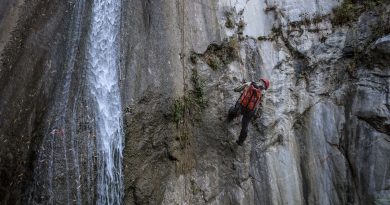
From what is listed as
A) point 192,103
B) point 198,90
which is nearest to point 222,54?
point 198,90

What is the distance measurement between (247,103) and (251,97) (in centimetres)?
16

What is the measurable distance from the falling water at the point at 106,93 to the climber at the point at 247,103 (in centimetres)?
258

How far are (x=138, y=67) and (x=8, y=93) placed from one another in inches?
101

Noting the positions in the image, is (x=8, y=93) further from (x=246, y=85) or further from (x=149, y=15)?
(x=246, y=85)

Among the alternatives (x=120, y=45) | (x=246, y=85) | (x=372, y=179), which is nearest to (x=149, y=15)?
(x=120, y=45)

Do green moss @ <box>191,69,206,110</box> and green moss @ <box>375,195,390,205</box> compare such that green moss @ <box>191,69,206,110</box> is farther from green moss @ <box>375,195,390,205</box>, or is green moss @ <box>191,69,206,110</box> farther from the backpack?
green moss @ <box>375,195,390,205</box>

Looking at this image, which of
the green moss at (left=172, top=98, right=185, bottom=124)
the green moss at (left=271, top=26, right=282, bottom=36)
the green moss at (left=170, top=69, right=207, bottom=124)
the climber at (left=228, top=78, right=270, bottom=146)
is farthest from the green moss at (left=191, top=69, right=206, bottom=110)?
the green moss at (left=271, top=26, right=282, bottom=36)

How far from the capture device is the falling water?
7527 millimetres

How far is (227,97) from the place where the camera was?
921 centimetres

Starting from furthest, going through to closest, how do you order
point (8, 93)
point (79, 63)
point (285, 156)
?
point (285, 156) → point (79, 63) → point (8, 93)

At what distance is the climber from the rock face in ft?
0.99

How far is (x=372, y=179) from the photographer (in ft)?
27.9

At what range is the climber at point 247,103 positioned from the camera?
8.33 metres

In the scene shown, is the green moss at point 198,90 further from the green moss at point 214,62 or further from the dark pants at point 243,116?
the dark pants at point 243,116
